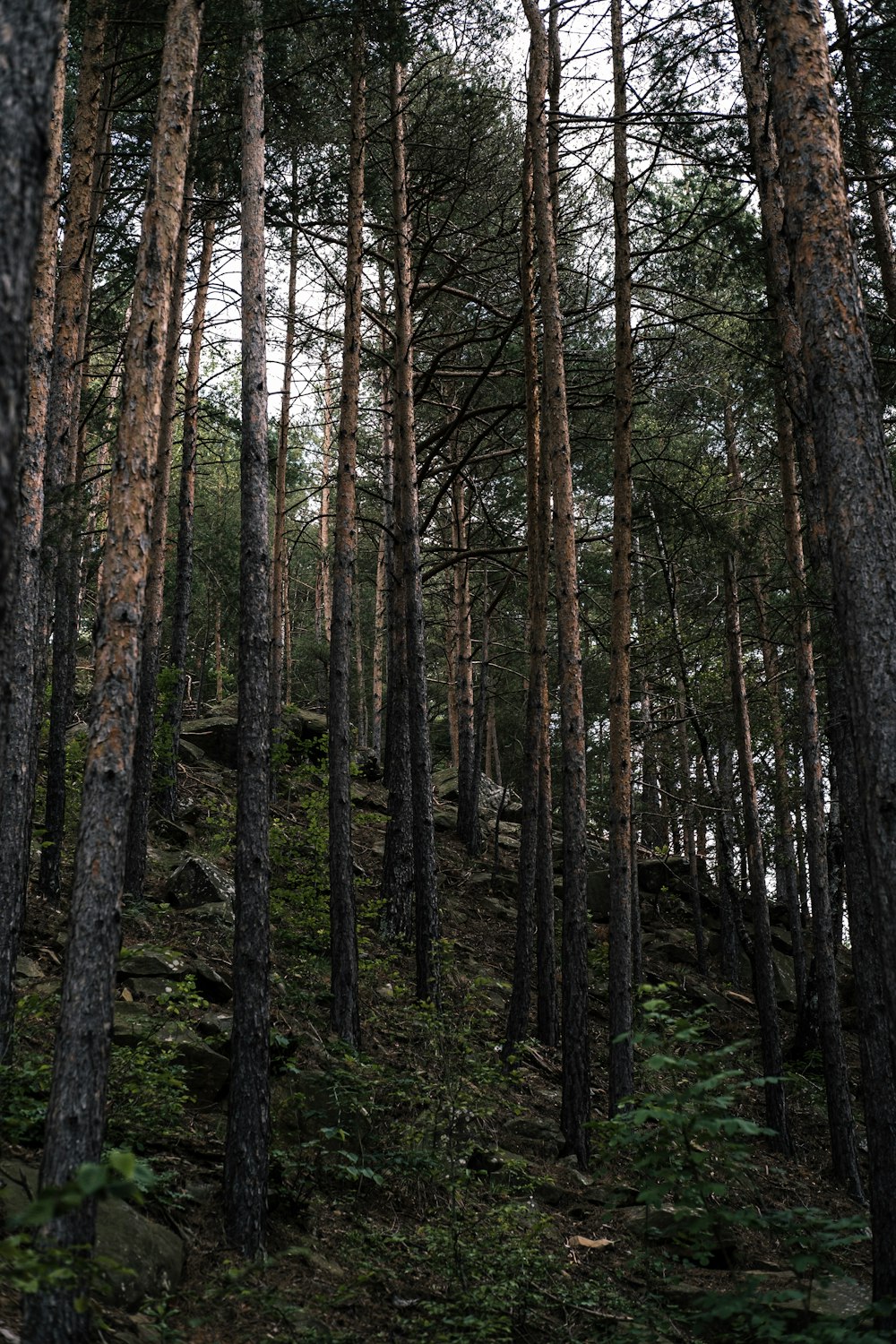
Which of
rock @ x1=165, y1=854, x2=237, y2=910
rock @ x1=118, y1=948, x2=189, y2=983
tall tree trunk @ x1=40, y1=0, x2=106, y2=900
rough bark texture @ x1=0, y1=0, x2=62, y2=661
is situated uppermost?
tall tree trunk @ x1=40, y1=0, x2=106, y2=900

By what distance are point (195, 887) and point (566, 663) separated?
575 centimetres

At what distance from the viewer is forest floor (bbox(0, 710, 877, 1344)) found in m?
4.81

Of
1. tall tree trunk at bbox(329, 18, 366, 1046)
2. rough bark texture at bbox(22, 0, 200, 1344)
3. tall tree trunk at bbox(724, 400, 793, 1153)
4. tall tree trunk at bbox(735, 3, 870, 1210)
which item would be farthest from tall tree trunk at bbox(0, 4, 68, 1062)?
tall tree trunk at bbox(724, 400, 793, 1153)

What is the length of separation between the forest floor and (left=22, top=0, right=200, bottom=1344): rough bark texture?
0.81 meters

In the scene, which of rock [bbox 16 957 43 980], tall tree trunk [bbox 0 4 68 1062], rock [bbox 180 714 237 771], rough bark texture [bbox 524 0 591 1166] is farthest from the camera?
rock [bbox 180 714 237 771]

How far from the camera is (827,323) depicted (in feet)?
16.3

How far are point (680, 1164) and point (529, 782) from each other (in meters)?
7.99

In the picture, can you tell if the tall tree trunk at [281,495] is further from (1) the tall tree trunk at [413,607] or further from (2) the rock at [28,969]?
(2) the rock at [28,969]

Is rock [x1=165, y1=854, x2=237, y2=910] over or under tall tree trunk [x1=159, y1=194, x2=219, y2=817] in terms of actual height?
under

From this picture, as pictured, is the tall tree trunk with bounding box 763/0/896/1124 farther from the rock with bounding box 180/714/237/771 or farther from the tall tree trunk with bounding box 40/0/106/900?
the rock with bounding box 180/714/237/771

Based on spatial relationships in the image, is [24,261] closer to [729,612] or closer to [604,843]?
[729,612]

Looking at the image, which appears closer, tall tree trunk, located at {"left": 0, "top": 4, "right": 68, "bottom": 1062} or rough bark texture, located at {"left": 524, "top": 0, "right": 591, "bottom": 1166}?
tall tree trunk, located at {"left": 0, "top": 4, "right": 68, "bottom": 1062}

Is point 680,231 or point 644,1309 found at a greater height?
point 680,231

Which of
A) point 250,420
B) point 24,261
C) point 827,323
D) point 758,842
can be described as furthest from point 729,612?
point 24,261
